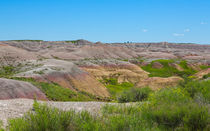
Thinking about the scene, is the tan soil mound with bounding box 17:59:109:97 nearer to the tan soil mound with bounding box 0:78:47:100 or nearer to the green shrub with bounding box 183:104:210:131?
the tan soil mound with bounding box 0:78:47:100

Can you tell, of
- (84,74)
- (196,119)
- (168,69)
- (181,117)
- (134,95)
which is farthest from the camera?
(168,69)

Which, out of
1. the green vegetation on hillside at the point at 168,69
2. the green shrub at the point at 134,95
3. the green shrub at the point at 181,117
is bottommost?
the green vegetation on hillside at the point at 168,69

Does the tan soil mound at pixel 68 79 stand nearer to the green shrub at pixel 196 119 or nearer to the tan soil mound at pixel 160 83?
the tan soil mound at pixel 160 83

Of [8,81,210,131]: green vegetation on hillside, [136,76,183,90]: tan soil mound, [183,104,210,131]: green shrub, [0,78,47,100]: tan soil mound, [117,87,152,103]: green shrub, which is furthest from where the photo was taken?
[136,76,183,90]: tan soil mound

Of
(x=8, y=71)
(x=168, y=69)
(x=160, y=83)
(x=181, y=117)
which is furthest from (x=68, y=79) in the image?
(x=168, y=69)

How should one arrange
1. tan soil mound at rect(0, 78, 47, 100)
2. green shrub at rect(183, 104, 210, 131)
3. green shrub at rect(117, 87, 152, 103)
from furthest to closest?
green shrub at rect(117, 87, 152, 103) → tan soil mound at rect(0, 78, 47, 100) → green shrub at rect(183, 104, 210, 131)

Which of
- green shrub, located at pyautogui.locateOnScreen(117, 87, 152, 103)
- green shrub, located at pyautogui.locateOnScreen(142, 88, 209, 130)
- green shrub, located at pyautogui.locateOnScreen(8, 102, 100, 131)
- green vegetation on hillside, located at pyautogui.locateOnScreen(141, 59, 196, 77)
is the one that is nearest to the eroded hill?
green vegetation on hillside, located at pyautogui.locateOnScreen(141, 59, 196, 77)

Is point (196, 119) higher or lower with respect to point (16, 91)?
higher

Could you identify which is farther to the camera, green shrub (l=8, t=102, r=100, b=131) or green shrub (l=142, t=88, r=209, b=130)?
green shrub (l=142, t=88, r=209, b=130)

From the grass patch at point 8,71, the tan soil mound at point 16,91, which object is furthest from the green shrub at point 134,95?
the grass patch at point 8,71

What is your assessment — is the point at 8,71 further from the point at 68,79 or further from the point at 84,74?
the point at 84,74

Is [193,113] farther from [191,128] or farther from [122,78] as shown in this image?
[122,78]

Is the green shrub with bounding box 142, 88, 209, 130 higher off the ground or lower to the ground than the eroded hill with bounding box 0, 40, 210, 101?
higher

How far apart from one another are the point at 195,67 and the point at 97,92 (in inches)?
2240
